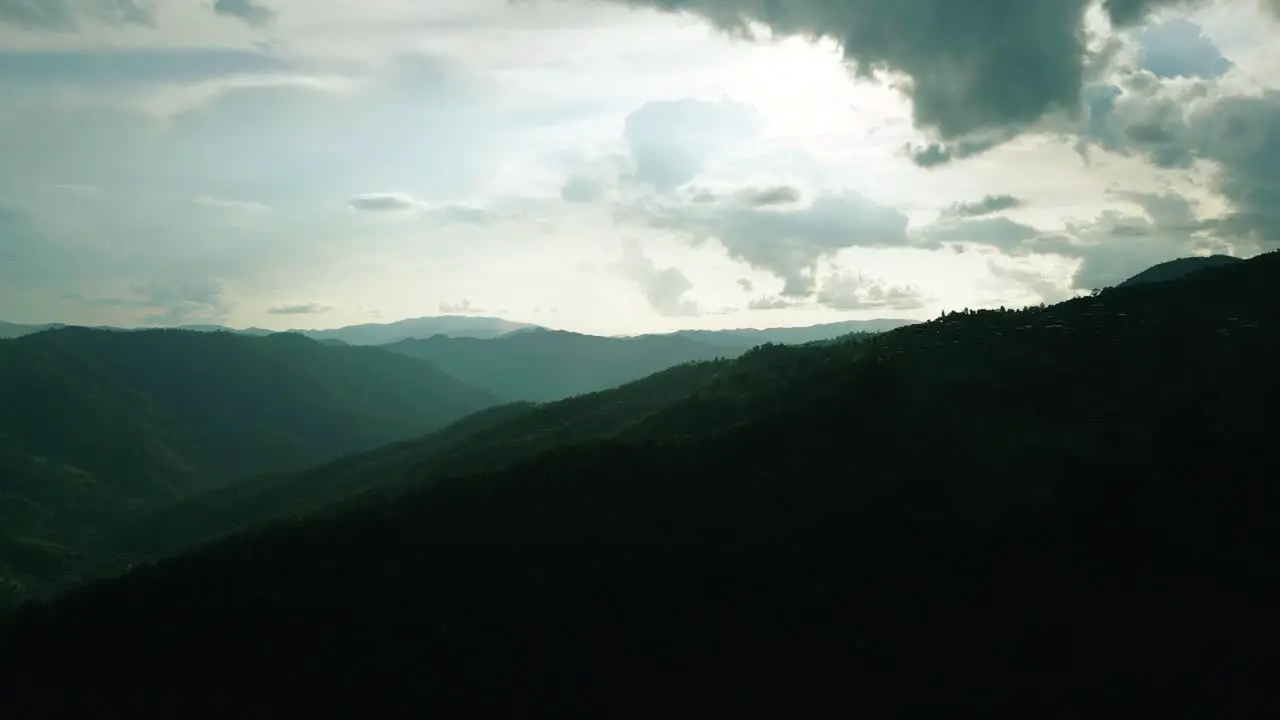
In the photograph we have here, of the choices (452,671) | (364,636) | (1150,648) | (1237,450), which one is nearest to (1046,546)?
(1150,648)

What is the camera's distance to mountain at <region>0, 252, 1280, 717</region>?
49.8m

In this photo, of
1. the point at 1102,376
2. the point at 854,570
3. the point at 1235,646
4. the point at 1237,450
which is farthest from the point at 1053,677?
the point at 1102,376

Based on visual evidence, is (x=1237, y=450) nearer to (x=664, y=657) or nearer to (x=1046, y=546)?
(x=1046, y=546)

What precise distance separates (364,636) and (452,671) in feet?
29.3

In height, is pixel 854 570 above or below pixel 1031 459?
below

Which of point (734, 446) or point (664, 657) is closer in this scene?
point (664, 657)

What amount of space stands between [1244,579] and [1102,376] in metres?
32.7

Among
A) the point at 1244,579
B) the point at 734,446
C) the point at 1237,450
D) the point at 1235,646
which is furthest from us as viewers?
the point at 734,446

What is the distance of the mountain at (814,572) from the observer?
49.8m

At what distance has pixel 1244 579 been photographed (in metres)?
51.5

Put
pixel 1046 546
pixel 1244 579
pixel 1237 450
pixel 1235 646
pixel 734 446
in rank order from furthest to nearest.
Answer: pixel 734 446, pixel 1237 450, pixel 1046 546, pixel 1244 579, pixel 1235 646

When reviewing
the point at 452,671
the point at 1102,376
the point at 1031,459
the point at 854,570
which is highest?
the point at 1102,376

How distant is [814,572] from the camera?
59.8 meters

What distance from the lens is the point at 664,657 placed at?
53938 millimetres
